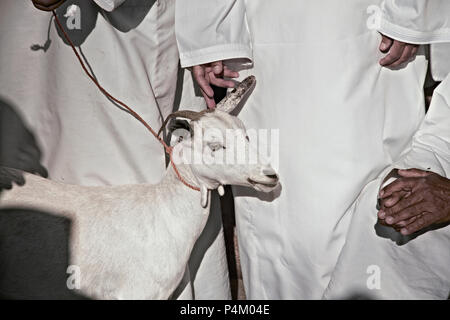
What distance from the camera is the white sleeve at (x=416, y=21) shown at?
1796mm

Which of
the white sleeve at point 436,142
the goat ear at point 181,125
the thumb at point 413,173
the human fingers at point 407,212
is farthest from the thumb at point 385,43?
the goat ear at point 181,125

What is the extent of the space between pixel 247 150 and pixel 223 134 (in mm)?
86

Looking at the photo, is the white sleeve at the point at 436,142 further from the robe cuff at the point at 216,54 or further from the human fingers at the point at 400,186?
the robe cuff at the point at 216,54

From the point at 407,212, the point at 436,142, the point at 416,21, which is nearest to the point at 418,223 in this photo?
the point at 407,212

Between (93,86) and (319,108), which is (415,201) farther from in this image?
(93,86)

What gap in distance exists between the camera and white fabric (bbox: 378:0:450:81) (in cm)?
180

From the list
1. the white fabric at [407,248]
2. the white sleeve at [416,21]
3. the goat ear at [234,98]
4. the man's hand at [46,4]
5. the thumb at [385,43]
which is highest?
the man's hand at [46,4]

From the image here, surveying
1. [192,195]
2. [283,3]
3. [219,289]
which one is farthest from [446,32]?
[219,289]

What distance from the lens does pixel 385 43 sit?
6.14 ft

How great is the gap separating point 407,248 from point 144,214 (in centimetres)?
89

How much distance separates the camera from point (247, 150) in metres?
1.70

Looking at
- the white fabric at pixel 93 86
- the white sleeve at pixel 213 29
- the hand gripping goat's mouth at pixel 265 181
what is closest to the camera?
the hand gripping goat's mouth at pixel 265 181

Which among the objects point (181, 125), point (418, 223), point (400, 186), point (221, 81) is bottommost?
point (418, 223)

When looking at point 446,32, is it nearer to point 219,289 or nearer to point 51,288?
point 219,289
